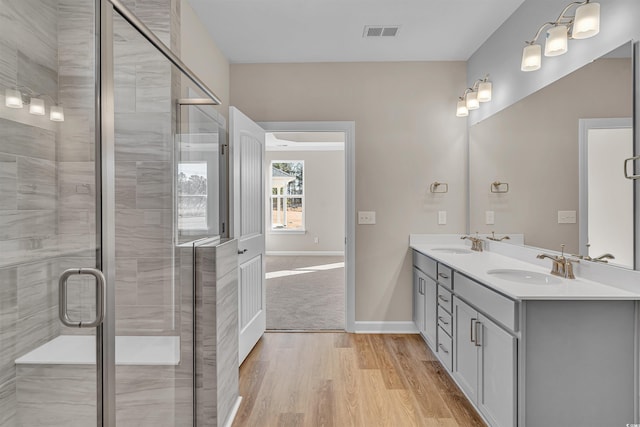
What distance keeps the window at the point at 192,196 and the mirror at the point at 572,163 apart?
2104 millimetres

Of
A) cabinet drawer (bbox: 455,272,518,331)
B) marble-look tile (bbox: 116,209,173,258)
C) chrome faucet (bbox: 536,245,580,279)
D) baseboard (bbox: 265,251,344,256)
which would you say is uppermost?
marble-look tile (bbox: 116,209,173,258)

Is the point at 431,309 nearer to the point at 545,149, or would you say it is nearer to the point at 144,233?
the point at 545,149

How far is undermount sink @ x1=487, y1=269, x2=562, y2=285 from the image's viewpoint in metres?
2.05

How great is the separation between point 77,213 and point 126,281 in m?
0.30

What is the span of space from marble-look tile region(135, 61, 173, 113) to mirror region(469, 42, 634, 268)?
2.18 meters

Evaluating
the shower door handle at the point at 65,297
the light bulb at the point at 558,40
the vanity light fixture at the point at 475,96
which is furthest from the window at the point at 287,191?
the shower door handle at the point at 65,297

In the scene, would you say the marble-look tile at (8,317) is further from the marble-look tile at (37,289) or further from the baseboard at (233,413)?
the baseboard at (233,413)

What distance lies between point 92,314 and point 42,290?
0.85ft

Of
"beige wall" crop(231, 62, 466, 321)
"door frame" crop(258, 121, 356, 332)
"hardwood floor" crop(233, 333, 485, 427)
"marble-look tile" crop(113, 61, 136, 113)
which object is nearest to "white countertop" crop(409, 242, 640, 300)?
"hardwood floor" crop(233, 333, 485, 427)

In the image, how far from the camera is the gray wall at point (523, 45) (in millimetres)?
1798

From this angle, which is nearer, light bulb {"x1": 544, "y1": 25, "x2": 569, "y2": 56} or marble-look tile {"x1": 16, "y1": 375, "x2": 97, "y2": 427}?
marble-look tile {"x1": 16, "y1": 375, "x2": 97, "y2": 427}

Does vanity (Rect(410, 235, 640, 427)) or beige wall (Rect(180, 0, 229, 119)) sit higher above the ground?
beige wall (Rect(180, 0, 229, 119))

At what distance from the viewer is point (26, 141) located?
1.22 m

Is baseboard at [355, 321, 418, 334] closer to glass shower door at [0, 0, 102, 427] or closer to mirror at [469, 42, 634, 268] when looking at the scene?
mirror at [469, 42, 634, 268]
